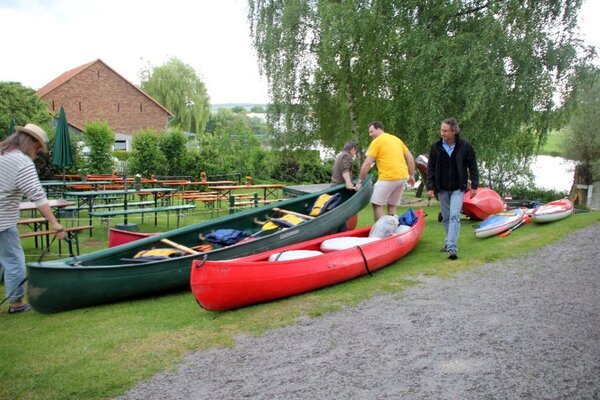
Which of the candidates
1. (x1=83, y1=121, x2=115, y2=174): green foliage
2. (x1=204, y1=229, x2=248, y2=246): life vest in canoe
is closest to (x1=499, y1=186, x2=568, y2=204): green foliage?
(x1=204, y1=229, x2=248, y2=246): life vest in canoe

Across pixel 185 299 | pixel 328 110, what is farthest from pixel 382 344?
pixel 328 110

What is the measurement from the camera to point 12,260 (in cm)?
536

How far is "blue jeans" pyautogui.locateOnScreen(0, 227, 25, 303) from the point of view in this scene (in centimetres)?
526

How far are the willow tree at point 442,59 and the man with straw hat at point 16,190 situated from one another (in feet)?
31.2

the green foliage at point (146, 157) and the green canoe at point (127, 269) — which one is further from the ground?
the green foliage at point (146, 157)

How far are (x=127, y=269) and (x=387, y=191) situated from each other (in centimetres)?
423

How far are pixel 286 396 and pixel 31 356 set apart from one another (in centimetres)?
245

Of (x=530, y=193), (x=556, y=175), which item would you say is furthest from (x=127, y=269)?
(x=556, y=175)

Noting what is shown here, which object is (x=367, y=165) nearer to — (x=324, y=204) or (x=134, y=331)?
(x=324, y=204)

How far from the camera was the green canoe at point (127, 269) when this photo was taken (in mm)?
5520

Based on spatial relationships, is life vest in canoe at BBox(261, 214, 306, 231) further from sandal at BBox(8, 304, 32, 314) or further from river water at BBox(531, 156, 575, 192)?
river water at BBox(531, 156, 575, 192)

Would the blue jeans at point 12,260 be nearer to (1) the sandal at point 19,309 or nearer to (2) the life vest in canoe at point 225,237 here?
(1) the sandal at point 19,309

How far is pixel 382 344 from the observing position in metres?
4.25

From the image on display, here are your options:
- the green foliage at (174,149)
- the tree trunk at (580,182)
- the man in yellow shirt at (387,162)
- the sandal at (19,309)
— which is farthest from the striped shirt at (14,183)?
the green foliage at (174,149)
